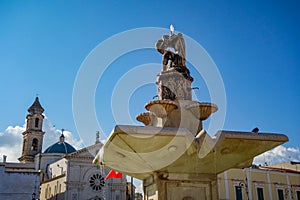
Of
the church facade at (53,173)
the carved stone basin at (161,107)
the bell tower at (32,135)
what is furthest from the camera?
the bell tower at (32,135)

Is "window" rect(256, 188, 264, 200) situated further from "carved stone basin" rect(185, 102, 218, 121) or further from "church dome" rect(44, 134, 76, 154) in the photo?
"church dome" rect(44, 134, 76, 154)

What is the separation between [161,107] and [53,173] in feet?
148

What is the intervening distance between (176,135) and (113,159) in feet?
5.59

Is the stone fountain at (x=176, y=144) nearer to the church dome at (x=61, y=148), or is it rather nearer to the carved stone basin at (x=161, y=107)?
the carved stone basin at (x=161, y=107)

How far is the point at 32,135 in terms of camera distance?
165 feet

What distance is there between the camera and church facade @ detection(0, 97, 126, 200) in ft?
111

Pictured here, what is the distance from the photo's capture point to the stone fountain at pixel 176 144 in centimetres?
588

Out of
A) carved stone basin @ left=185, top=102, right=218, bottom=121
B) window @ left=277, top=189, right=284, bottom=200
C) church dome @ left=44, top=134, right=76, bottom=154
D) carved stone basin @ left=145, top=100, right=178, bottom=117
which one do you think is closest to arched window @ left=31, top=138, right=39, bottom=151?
church dome @ left=44, top=134, right=76, bottom=154

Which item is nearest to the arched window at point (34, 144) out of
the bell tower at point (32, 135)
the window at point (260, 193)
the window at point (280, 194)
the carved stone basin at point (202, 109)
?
the bell tower at point (32, 135)

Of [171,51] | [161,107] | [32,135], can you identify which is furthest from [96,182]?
[161,107]

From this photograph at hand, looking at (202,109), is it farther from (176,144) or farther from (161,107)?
(176,144)

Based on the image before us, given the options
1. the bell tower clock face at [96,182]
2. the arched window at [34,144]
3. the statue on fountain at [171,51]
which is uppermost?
the arched window at [34,144]

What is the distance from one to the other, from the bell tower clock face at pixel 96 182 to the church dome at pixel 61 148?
11.4 m

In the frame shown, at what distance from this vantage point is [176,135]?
5.77m
